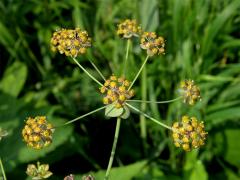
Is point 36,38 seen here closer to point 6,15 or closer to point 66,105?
point 6,15

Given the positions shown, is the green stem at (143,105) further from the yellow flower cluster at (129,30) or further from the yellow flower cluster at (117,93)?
the yellow flower cluster at (117,93)

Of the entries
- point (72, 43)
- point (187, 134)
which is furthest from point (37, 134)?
point (187, 134)

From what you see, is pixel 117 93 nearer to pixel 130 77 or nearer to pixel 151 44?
pixel 151 44

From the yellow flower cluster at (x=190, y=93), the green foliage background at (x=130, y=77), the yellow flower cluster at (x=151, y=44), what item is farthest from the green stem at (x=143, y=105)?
the yellow flower cluster at (x=190, y=93)

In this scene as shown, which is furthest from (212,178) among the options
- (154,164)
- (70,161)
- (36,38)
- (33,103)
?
(36,38)

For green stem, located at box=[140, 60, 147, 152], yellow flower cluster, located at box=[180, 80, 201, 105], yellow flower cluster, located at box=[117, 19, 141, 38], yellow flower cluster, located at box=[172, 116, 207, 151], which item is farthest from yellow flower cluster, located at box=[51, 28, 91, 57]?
green stem, located at box=[140, 60, 147, 152]

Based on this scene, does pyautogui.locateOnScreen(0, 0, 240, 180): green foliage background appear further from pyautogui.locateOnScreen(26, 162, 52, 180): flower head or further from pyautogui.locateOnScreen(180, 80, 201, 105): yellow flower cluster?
pyautogui.locateOnScreen(26, 162, 52, 180): flower head
